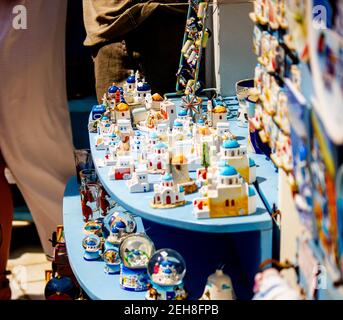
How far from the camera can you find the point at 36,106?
13.4 ft

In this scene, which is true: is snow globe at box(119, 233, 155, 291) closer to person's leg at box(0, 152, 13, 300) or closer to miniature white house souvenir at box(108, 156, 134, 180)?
miniature white house souvenir at box(108, 156, 134, 180)

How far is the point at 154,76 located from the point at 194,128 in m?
1.07

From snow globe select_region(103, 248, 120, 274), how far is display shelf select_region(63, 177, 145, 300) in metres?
0.02

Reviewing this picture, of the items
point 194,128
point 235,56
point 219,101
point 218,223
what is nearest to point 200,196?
point 218,223

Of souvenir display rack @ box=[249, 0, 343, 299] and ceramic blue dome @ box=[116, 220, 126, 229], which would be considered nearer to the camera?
souvenir display rack @ box=[249, 0, 343, 299]

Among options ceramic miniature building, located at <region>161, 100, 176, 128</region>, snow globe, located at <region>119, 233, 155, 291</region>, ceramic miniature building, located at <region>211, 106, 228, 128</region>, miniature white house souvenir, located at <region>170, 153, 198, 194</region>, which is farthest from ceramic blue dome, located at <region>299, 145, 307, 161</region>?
ceramic miniature building, located at <region>161, 100, 176, 128</region>

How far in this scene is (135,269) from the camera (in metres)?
2.52

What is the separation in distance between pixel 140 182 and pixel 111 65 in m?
1.39

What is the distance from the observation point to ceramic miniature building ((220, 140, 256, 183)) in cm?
248

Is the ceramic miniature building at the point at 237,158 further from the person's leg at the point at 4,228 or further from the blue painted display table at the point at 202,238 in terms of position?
the person's leg at the point at 4,228

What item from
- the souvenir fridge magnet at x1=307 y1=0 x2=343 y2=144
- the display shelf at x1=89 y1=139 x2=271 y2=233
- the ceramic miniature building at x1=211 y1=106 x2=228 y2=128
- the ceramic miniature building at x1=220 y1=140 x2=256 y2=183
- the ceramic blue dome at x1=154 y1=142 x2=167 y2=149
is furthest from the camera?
the ceramic miniature building at x1=211 y1=106 x2=228 y2=128

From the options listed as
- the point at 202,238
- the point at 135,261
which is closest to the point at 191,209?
the point at 135,261

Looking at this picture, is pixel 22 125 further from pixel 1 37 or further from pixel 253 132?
pixel 253 132

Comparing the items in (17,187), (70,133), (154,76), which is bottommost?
(17,187)
